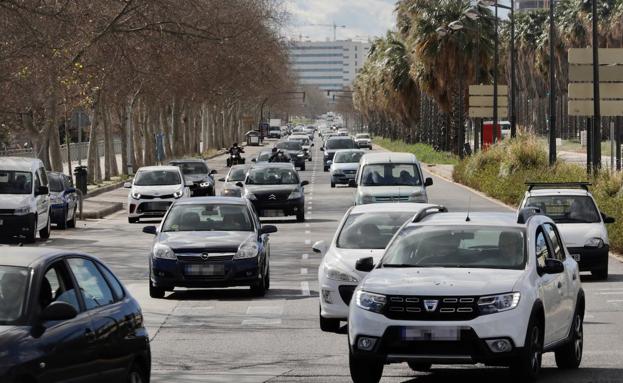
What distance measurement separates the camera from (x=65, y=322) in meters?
10.1

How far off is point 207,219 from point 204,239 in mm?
1249

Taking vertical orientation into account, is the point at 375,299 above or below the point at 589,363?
above

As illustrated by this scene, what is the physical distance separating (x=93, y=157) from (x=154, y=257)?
1910 inches

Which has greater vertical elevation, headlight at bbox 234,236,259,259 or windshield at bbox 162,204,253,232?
windshield at bbox 162,204,253,232

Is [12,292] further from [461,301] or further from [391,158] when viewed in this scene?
[391,158]

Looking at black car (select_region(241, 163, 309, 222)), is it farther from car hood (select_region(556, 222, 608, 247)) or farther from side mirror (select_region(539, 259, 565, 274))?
side mirror (select_region(539, 259, 565, 274))

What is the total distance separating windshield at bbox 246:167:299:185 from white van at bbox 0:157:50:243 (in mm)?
7485

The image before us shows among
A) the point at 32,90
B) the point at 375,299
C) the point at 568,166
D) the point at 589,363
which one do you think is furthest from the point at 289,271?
the point at 32,90

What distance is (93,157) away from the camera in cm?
7025

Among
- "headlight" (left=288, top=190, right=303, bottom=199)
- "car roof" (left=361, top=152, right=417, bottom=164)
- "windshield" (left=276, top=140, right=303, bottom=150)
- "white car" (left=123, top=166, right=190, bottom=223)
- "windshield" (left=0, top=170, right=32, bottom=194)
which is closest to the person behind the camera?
"windshield" (left=0, top=170, right=32, bottom=194)

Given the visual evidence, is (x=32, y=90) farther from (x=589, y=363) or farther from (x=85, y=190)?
(x=589, y=363)

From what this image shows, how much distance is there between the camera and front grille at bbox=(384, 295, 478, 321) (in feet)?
41.5

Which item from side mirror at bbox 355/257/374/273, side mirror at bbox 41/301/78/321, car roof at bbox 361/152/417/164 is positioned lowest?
car roof at bbox 361/152/417/164

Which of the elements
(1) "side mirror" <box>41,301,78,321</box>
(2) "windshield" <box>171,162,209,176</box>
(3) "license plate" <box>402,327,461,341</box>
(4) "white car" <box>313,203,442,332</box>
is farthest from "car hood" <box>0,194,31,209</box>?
(1) "side mirror" <box>41,301,78,321</box>
